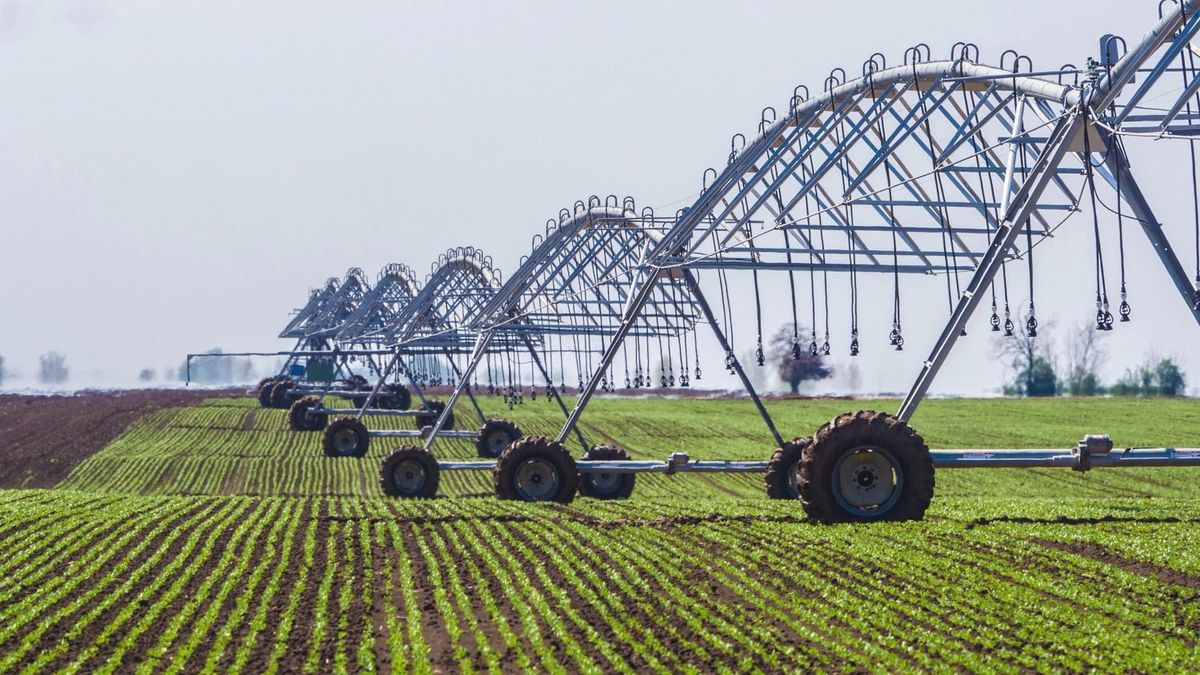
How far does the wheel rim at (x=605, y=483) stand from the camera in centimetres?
2970

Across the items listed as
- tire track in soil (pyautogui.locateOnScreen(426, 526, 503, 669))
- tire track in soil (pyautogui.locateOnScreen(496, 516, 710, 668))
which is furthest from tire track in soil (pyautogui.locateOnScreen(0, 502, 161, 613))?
tire track in soil (pyautogui.locateOnScreen(496, 516, 710, 668))

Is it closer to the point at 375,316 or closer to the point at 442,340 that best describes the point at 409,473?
the point at 442,340

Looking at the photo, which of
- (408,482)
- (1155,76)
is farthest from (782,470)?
(408,482)

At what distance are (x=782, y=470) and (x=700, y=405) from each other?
193 feet

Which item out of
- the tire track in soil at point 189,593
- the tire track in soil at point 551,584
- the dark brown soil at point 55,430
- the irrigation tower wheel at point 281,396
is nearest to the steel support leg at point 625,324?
the tire track in soil at point 551,584

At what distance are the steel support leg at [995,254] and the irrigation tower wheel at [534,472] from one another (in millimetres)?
9273

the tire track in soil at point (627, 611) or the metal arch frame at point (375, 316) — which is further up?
the metal arch frame at point (375, 316)

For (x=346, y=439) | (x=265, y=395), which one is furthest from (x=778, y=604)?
(x=265, y=395)

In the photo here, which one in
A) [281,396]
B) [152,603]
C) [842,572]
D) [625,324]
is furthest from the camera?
Result: [281,396]

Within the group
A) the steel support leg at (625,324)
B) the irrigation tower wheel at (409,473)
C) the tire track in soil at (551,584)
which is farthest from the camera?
the irrigation tower wheel at (409,473)

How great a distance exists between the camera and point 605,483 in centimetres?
2989

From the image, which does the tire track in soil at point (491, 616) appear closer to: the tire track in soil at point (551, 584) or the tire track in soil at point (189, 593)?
the tire track in soil at point (551, 584)

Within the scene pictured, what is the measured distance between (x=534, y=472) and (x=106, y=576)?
1059cm

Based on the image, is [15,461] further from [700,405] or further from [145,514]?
[700,405]
